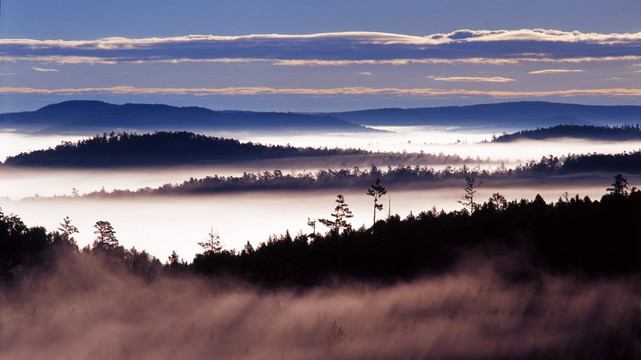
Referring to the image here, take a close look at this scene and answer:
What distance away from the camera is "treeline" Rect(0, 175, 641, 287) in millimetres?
82250

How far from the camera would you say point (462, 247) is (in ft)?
301

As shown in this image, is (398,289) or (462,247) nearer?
(398,289)

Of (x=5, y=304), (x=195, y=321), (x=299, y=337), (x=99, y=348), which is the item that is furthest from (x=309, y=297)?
(x=5, y=304)

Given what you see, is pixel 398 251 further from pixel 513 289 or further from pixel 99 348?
pixel 99 348

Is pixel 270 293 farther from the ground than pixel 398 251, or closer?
closer

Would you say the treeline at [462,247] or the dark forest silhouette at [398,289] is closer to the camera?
the dark forest silhouette at [398,289]

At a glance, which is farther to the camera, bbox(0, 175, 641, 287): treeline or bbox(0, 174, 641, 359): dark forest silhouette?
bbox(0, 175, 641, 287): treeline

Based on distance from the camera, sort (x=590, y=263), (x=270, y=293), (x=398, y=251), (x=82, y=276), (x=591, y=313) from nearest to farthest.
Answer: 1. (x=591, y=313)
2. (x=590, y=263)
3. (x=398, y=251)
4. (x=270, y=293)
5. (x=82, y=276)

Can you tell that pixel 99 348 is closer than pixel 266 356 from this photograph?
No

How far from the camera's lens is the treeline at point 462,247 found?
3238 inches

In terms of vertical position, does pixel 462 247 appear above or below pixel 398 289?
above

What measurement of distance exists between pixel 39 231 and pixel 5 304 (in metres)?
20.6

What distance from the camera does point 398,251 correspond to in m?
90.0

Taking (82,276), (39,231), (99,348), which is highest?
(39,231)
